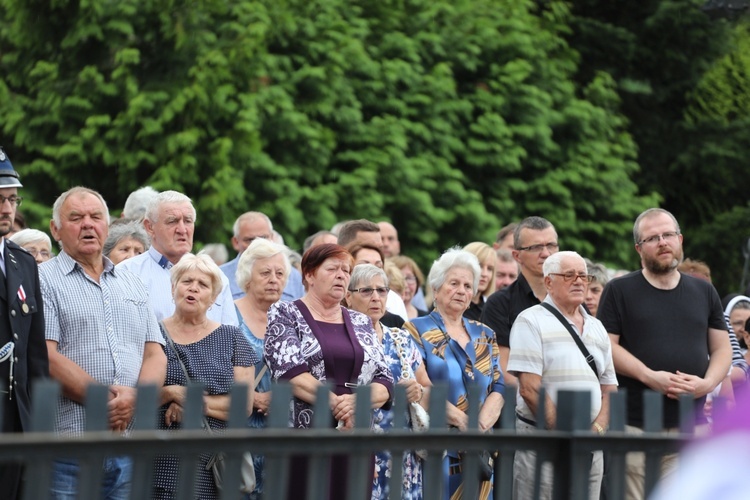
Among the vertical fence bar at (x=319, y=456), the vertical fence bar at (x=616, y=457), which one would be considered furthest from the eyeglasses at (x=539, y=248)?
the vertical fence bar at (x=319, y=456)

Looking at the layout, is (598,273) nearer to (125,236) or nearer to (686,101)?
(125,236)

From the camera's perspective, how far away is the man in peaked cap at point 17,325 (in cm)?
571

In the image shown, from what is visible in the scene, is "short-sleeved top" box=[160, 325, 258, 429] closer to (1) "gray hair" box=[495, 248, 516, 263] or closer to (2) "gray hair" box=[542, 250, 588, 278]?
(2) "gray hair" box=[542, 250, 588, 278]

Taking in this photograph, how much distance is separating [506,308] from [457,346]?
79cm

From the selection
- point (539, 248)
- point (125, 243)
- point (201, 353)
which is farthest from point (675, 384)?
point (125, 243)

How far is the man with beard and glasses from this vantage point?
802cm

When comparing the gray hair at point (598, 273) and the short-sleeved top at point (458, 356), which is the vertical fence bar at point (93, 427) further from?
the gray hair at point (598, 273)

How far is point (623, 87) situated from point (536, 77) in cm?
366

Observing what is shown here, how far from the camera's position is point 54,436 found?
10.3 ft

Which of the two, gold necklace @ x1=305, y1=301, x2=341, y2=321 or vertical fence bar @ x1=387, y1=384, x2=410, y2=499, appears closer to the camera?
vertical fence bar @ x1=387, y1=384, x2=410, y2=499

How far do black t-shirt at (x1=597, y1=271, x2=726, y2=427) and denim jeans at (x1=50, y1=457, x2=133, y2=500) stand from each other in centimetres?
333

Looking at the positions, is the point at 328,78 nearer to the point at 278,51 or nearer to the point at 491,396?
the point at 278,51

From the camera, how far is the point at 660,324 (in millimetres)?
8156

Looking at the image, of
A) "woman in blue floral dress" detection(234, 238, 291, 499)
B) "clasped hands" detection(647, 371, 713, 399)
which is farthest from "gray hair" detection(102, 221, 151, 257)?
"clasped hands" detection(647, 371, 713, 399)
